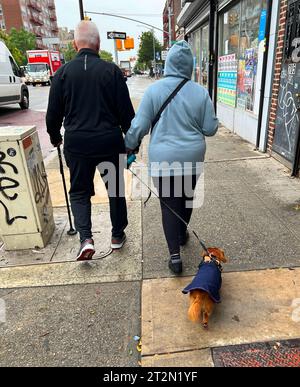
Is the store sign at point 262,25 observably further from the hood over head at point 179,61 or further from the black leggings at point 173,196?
the black leggings at point 173,196

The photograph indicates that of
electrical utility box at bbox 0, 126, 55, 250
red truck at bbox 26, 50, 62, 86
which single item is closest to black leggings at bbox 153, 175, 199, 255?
electrical utility box at bbox 0, 126, 55, 250

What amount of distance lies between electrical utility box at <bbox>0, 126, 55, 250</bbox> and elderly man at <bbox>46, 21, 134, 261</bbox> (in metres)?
0.34

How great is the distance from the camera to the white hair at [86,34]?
2789 millimetres

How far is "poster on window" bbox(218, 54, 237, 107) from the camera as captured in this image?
8.00 meters

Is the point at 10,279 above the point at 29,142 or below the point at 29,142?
below

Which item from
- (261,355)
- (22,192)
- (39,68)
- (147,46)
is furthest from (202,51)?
(147,46)

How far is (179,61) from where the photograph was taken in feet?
7.91

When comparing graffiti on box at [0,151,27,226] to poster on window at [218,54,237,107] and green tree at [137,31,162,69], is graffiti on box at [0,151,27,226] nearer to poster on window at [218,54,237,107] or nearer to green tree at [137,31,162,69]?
poster on window at [218,54,237,107]

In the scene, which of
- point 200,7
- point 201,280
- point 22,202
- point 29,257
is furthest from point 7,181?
point 200,7

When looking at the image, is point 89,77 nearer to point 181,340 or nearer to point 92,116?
point 92,116

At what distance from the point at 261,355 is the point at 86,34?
108 inches

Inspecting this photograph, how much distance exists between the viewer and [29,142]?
318cm

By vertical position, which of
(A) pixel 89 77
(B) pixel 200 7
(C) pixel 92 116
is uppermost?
(B) pixel 200 7
